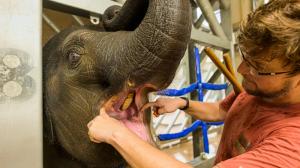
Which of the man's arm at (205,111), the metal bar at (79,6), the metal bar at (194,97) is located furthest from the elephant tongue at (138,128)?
the metal bar at (194,97)

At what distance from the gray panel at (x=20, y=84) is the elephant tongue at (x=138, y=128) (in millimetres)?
193

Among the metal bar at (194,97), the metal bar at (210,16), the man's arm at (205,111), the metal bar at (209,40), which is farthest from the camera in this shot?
the metal bar at (194,97)

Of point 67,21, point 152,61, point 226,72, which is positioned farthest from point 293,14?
point 67,21

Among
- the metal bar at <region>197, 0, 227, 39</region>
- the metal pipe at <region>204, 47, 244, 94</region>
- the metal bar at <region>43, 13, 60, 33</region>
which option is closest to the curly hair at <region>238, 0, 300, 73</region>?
the metal pipe at <region>204, 47, 244, 94</region>

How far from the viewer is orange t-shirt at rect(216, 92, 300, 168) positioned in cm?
69

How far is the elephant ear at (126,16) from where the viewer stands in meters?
0.59

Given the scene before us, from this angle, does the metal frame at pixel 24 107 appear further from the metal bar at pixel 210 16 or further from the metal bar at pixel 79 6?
the metal bar at pixel 210 16

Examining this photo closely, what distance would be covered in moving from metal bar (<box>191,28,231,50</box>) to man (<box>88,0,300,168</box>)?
0.56 metres

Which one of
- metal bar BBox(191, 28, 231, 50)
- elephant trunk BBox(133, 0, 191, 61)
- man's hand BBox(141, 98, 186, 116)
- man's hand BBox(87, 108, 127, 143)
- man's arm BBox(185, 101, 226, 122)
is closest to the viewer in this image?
elephant trunk BBox(133, 0, 191, 61)

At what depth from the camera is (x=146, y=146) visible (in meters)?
0.66

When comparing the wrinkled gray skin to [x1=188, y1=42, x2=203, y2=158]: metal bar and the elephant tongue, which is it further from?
[x1=188, y1=42, x2=203, y2=158]: metal bar

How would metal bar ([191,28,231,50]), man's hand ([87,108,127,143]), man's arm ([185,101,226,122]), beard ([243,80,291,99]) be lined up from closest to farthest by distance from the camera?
man's hand ([87,108,127,143]) → beard ([243,80,291,99]) → man's arm ([185,101,226,122]) → metal bar ([191,28,231,50])

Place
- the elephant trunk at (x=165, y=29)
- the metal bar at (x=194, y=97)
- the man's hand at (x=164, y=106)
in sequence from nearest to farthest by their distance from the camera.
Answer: the elephant trunk at (x=165, y=29)
the man's hand at (x=164, y=106)
the metal bar at (x=194, y=97)

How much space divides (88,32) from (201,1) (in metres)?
0.99
